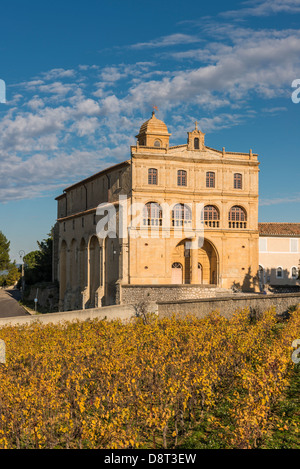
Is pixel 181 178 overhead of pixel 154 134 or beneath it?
beneath

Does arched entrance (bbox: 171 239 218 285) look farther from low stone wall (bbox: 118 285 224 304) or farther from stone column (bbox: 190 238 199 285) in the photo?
low stone wall (bbox: 118 285 224 304)

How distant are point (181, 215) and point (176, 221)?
0.84 meters

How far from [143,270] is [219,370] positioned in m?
26.1

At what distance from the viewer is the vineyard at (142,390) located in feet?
47.2

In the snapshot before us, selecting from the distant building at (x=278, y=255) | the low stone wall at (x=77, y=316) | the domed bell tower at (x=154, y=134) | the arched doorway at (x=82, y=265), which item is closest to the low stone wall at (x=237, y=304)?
the low stone wall at (x=77, y=316)

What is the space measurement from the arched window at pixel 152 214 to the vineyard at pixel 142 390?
66.6 ft

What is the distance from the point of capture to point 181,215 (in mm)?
48594

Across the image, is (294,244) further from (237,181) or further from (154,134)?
(154,134)

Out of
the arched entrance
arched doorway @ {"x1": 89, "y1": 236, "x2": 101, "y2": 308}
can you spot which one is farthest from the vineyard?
arched doorway @ {"x1": 89, "y1": 236, "x2": 101, "y2": 308}

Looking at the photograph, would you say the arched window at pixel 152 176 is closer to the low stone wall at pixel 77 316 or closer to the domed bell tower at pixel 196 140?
the domed bell tower at pixel 196 140

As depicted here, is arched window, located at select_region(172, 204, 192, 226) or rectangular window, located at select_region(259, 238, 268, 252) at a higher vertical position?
arched window, located at select_region(172, 204, 192, 226)

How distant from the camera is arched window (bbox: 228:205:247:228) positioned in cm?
5038

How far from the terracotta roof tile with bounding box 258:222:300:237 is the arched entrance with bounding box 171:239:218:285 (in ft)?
26.2

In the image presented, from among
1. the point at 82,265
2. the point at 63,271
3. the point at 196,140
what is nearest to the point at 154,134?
the point at 196,140
